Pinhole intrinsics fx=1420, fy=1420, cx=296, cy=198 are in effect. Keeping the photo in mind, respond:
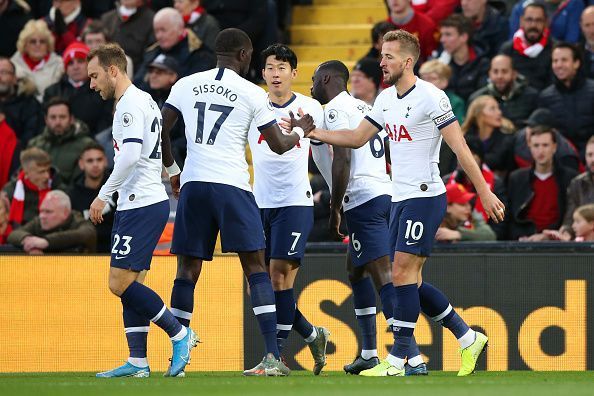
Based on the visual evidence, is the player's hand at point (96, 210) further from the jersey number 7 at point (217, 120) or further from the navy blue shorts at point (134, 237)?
the jersey number 7 at point (217, 120)

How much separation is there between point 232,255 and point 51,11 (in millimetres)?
6720

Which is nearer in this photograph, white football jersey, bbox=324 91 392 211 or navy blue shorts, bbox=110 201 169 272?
navy blue shorts, bbox=110 201 169 272

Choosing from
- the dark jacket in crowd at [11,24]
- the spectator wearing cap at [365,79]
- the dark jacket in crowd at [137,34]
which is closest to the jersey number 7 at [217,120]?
the spectator wearing cap at [365,79]

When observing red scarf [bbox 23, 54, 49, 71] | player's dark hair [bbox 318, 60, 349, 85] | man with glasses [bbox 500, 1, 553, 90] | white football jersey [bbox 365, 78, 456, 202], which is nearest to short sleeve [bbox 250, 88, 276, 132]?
white football jersey [bbox 365, 78, 456, 202]

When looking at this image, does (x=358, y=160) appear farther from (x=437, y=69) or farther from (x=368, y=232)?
(x=437, y=69)

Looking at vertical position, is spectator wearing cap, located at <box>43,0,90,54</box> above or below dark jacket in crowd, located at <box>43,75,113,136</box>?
above

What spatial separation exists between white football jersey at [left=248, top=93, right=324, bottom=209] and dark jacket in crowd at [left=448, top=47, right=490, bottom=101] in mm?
4902

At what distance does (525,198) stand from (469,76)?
89.9 inches

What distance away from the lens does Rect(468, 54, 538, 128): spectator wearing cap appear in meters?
14.9

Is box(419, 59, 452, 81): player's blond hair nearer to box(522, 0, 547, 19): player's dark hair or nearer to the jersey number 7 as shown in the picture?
box(522, 0, 547, 19): player's dark hair

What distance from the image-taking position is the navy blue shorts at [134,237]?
10188mm

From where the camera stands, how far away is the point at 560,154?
46.4ft

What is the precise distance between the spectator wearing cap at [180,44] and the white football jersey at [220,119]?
19.5 ft

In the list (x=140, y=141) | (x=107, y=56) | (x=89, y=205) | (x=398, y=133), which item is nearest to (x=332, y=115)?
(x=398, y=133)
